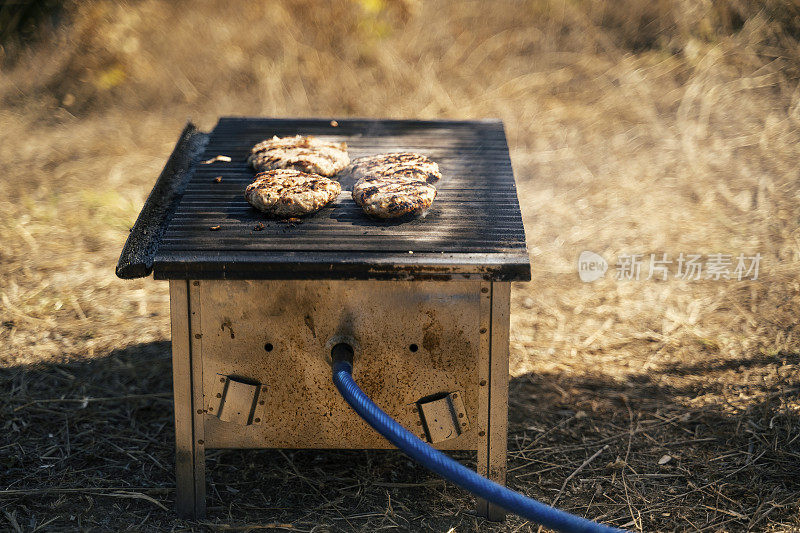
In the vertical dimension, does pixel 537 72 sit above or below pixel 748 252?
above

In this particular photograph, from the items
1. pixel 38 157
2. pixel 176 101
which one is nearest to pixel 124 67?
pixel 176 101

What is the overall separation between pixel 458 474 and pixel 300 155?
1274 mm

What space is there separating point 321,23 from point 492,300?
5204 mm

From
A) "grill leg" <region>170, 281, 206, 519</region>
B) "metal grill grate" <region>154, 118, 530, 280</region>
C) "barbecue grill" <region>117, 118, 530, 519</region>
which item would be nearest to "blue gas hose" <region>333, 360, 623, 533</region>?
"barbecue grill" <region>117, 118, 530, 519</region>

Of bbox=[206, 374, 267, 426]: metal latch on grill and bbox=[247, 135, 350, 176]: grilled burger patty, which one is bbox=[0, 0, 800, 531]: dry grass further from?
bbox=[247, 135, 350, 176]: grilled burger patty

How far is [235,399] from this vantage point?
2373 millimetres

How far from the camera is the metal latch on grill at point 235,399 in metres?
2.36

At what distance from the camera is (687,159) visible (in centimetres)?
564

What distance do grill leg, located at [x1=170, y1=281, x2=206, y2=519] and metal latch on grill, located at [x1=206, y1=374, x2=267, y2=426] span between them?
0.05m

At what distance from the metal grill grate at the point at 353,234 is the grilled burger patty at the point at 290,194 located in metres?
0.04

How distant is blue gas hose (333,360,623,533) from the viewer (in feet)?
6.23

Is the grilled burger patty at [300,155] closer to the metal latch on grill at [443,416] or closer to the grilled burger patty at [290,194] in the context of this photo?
the grilled burger patty at [290,194]

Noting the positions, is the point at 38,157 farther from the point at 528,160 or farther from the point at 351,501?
the point at 351,501

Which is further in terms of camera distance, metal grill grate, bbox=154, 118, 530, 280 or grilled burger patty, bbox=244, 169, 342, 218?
grilled burger patty, bbox=244, 169, 342, 218
